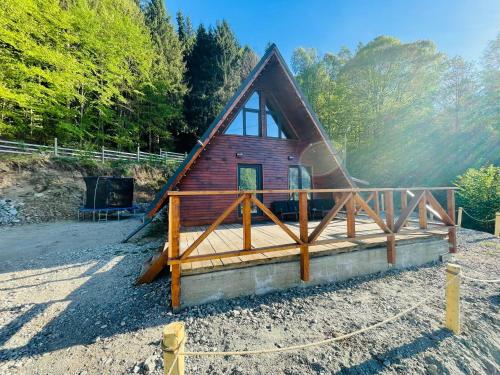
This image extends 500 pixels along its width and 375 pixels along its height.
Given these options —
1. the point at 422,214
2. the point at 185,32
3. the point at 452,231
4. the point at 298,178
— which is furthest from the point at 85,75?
the point at 452,231

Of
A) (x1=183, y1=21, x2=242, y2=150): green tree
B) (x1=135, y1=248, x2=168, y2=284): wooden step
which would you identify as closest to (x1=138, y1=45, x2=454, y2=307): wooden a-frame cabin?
(x1=135, y1=248, x2=168, y2=284): wooden step

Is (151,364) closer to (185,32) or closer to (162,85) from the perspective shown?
(162,85)

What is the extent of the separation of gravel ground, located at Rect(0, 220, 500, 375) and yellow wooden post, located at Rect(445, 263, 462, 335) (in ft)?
0.44

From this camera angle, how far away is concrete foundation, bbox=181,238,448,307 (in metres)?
3.35

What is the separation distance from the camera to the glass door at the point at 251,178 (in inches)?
308

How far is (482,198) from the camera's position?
980 centimetres

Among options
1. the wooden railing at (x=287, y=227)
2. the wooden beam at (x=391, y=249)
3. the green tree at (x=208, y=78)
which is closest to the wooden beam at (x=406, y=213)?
the wooden railing at (x=287, y=227)

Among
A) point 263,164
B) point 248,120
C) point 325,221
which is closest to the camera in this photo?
point 325,221

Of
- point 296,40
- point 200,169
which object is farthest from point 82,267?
point 296,40

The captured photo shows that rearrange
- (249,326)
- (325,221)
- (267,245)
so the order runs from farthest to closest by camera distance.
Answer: (267,245) → (325,221) → (249,326)

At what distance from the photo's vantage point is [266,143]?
805 centimetres

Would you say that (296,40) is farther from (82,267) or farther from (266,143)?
(82,267)

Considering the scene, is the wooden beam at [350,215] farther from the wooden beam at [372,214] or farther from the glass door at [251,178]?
the glass door at [251,178]

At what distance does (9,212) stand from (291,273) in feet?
48.4
